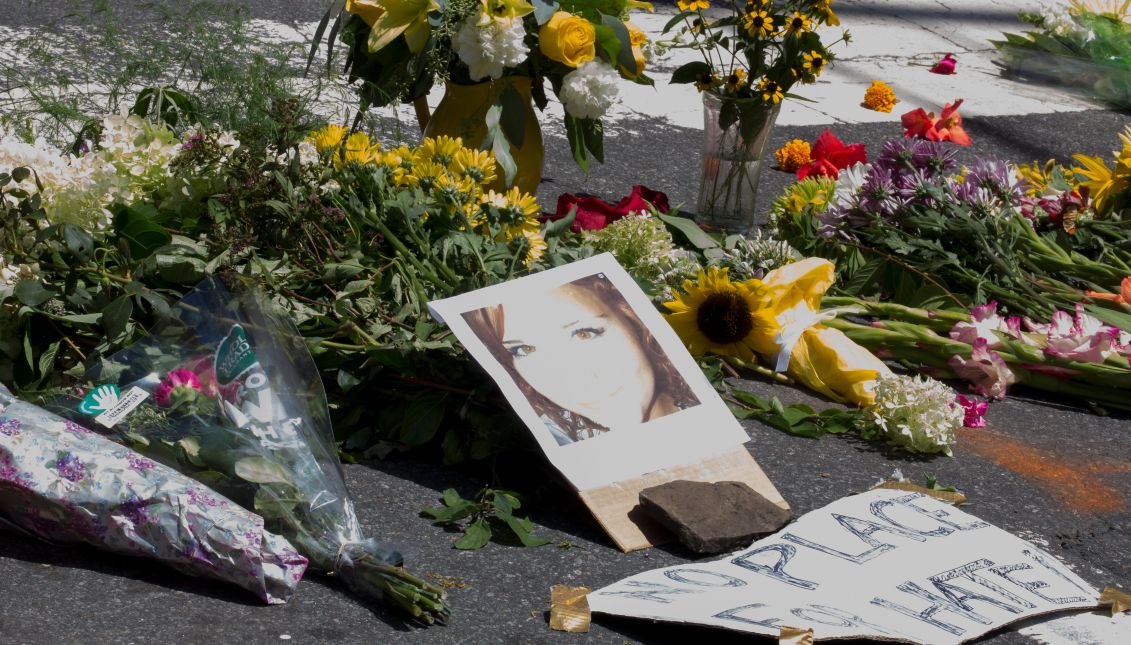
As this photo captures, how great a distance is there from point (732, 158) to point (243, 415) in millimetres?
1973

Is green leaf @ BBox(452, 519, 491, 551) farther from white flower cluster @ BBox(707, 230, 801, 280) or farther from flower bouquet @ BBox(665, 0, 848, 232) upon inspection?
flower bouquet @ BBox(665, 0, 848, 232)

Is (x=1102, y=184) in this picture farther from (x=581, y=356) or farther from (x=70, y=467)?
(x=70, y=467)

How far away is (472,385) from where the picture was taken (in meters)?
2.40

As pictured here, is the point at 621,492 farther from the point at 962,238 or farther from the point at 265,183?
the point at 962,238

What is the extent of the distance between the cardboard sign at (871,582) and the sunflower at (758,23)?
166 cm

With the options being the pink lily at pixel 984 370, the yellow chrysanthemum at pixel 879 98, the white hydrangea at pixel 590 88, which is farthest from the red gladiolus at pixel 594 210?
the yellow chrysanthemum at pixel 879 98

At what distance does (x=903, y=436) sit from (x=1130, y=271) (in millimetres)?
1093

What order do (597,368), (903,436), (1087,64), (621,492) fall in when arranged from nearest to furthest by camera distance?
(621,492) → (597,368) → (903,436) → (1087,64)

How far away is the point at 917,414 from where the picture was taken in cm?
255

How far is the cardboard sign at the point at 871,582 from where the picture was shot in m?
1.88

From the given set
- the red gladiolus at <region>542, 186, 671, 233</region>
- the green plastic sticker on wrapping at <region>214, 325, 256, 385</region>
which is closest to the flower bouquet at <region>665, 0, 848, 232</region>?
the red gladiolus at <region>542, 186, 671, 233</region>

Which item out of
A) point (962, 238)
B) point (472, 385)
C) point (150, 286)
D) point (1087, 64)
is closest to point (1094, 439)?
point (962, 238)

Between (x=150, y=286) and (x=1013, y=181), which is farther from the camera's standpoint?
(x=1013, y=181)

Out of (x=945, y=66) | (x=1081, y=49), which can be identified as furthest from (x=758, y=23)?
(x=1081, y=49)
